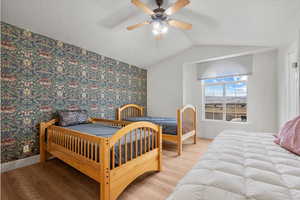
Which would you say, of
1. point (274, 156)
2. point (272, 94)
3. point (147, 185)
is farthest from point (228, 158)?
point (272, 94)

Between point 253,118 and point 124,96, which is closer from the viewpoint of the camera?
point 253,118

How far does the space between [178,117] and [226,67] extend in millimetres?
2158

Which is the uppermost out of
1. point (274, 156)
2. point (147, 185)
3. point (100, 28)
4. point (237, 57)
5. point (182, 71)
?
point (100, 28)

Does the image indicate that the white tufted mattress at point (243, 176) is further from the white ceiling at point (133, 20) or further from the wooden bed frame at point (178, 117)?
the white ceiling at point (133, 20)

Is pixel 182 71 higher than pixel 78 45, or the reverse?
pixel 78 45

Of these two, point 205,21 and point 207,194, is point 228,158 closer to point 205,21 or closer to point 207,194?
point 207,194

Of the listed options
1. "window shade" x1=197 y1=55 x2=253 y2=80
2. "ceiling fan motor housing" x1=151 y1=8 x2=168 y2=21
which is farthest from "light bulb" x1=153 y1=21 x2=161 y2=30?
"window shade" x1=197 y1=55 x2=253 y2=80

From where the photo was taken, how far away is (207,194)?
709mm

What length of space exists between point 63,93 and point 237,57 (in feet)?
13.9

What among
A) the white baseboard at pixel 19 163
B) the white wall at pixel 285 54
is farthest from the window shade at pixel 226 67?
the white baseboard at pixel 19 163

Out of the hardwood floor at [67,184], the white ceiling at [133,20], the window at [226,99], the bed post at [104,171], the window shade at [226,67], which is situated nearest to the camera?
the bed post at [104,171]

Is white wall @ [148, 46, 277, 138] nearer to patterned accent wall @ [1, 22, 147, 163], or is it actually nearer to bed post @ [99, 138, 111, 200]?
patterned accent wall @ [1, 22, 147, 163]

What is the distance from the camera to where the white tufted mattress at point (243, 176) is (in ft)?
2.31

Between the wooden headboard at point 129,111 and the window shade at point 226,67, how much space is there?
2.14m
